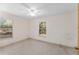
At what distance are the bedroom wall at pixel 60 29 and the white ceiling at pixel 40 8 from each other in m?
0.06

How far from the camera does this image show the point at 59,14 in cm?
155

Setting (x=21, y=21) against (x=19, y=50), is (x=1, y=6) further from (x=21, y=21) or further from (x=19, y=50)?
(x=19, y=50)

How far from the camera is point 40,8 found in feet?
5.14

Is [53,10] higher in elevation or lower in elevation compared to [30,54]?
higher

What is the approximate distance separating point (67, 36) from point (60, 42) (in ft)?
0.36

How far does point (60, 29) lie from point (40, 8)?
1.14 ft

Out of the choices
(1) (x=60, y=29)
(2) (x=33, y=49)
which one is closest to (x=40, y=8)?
(1) (x=60, y=29)

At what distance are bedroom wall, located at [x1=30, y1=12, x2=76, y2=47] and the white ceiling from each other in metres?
0.06

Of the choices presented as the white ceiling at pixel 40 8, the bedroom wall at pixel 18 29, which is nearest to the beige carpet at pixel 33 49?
the bedroom wall at pixel 18 29

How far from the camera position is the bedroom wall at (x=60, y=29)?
5.13 ft

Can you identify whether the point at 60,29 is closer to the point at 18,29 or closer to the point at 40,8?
the point at 40,8

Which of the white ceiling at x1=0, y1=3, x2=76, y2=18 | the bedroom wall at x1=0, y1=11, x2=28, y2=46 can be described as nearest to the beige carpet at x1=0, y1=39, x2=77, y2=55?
the bedroom wall at x1=0, y1=11, x2=28, y2=46

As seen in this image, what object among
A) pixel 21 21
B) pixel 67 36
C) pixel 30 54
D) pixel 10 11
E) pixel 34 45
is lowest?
pixel 30 54

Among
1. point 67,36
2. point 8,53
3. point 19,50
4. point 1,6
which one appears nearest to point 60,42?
point 67,36
